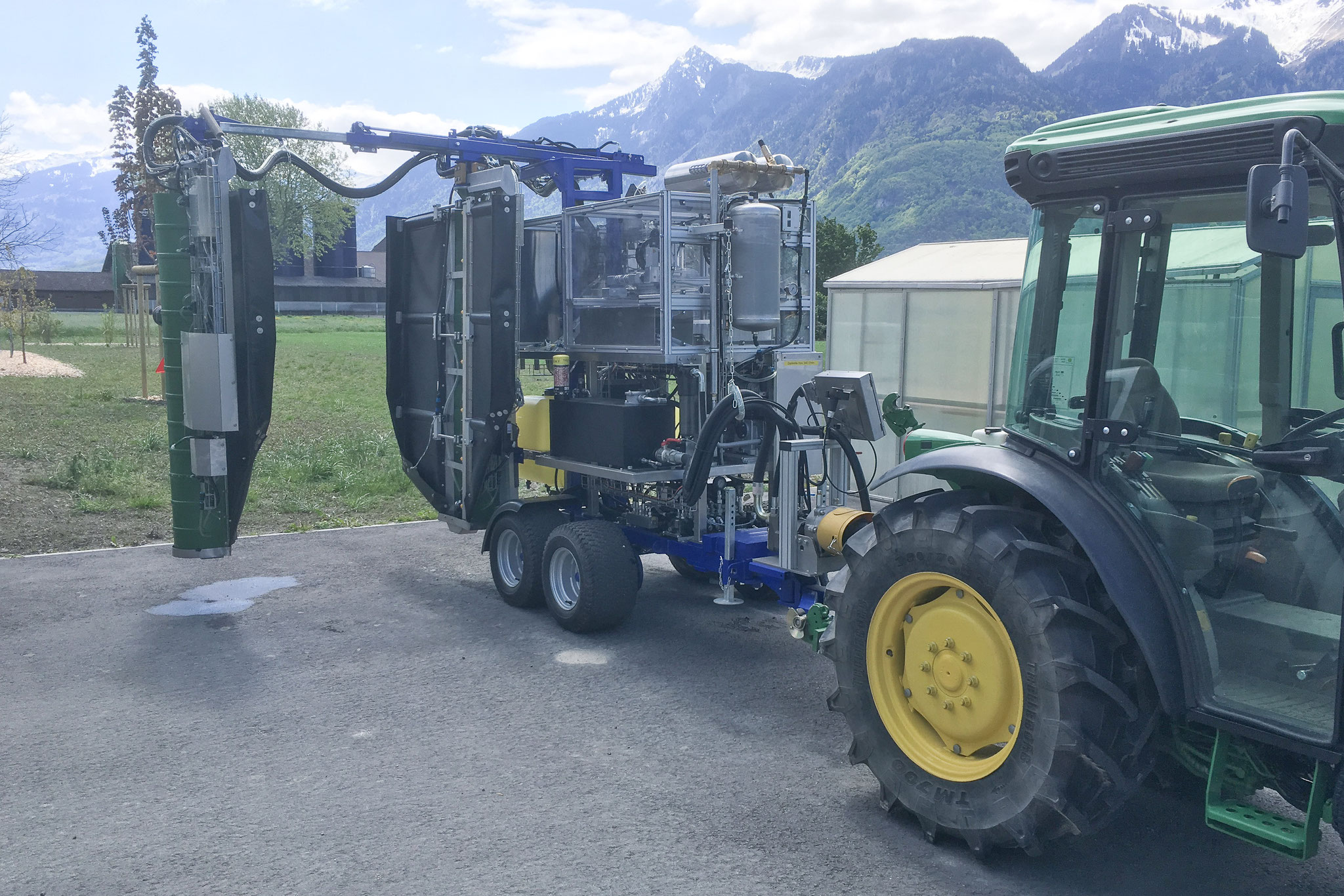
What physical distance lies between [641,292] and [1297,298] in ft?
13.2

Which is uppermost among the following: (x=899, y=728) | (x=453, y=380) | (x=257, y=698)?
(x=453, y=380)

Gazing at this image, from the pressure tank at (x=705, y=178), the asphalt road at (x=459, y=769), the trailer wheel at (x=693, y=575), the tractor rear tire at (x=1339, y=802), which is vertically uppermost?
the pressure tank at (x=705, y=178)

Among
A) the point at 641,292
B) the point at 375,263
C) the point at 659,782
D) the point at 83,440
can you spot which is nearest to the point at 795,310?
the point at 641,292

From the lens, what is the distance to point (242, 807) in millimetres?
4238

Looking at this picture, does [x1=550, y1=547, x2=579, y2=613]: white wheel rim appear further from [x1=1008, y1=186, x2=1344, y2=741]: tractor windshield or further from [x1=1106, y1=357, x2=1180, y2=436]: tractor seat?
[x1=1106, y1=357, x2=1180, y2=436]: tractor seat

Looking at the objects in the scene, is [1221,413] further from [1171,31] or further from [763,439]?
[1171,31]

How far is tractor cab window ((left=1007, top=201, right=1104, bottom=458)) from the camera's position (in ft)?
12.0

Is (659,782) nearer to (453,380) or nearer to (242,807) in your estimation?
(242,807)

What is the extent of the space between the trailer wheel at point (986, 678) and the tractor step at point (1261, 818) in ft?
0.74

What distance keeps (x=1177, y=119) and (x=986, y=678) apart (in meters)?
1.97

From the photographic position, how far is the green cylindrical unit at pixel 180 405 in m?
7.24

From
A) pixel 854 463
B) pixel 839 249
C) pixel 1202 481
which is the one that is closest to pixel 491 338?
pixel 854 463

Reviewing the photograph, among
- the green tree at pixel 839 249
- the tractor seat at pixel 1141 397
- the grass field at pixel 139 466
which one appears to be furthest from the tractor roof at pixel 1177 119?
the green tree at pixel 839 249

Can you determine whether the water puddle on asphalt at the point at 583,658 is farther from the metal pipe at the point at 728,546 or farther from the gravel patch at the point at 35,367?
the gravel patch at the point at 35,367
